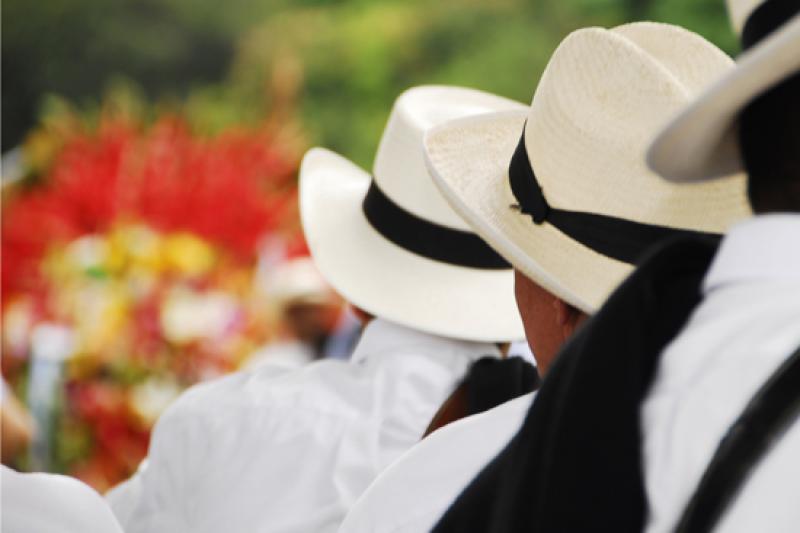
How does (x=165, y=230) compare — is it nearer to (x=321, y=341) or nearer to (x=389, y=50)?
(x=321, y=341)

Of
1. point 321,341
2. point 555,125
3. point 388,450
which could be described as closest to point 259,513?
point 388,450

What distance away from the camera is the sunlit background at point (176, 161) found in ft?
17.6

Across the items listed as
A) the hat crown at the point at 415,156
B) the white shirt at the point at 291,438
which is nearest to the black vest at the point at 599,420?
the white shirt at the point at 291,438

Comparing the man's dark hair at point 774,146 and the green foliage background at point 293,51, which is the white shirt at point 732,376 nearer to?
the man's dark hair at point 774,146

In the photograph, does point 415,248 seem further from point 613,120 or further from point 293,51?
point 293,51

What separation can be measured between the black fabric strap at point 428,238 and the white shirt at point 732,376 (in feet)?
4.71

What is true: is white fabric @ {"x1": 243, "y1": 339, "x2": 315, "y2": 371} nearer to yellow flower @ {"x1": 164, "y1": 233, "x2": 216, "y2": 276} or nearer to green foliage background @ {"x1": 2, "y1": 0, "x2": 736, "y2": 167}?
yellow flower @ {"x1": 164, "y1": 233, "x2": 216, "y2": 276}

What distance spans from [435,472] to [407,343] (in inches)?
47.6

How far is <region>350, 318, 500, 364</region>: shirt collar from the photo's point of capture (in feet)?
7.68

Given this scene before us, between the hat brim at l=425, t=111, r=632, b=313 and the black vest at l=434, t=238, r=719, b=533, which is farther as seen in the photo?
the hat brim at l=425, t=111, r=632, b=313

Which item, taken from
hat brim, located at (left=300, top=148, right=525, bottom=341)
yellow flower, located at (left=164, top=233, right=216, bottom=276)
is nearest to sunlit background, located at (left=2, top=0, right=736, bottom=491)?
yellow flower, located at (left=164, top=233, right=216, bottom=276)

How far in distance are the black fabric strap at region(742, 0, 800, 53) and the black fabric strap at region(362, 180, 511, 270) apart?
138cm

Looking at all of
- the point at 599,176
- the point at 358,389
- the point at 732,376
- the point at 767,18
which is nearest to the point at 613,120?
the point at 599,176

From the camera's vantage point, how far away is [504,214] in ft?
5.43
